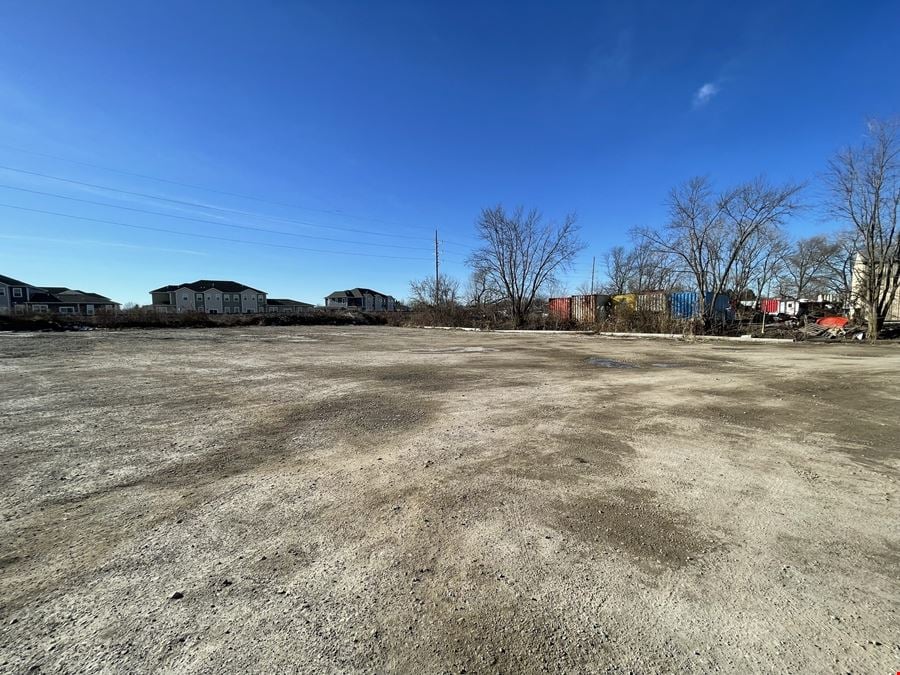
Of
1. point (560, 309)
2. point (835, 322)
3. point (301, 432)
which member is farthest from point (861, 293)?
point (301, 432)

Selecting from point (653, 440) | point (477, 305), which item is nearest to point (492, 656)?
point (653, 440)

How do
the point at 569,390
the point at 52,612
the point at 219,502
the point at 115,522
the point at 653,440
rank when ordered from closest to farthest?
1. the point at 52,612
2. the point at 115,522
3. the point at 219,502
4. the point at 653,440
5. the point at 569,390

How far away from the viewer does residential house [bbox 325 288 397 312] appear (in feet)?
276

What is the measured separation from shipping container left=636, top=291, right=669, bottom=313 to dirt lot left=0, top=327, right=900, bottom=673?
17.9 metres

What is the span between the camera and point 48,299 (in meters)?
57.2

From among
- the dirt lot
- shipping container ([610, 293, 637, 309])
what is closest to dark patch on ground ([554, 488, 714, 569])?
the dirt lot

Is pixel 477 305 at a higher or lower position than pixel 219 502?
higher

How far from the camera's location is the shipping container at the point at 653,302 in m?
21.4

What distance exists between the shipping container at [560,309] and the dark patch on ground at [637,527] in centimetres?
2561

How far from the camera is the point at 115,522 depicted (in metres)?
2.39

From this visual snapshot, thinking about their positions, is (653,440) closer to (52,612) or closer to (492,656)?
(492,656)

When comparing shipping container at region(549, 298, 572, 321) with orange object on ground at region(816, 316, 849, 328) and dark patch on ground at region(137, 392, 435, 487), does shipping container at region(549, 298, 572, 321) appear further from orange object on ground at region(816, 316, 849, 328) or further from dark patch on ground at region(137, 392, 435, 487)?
dark patch on ground at region(137, 392, 435, 487)

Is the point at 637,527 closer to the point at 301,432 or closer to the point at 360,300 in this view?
the point at 301,432

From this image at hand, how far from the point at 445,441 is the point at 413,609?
2.19m
